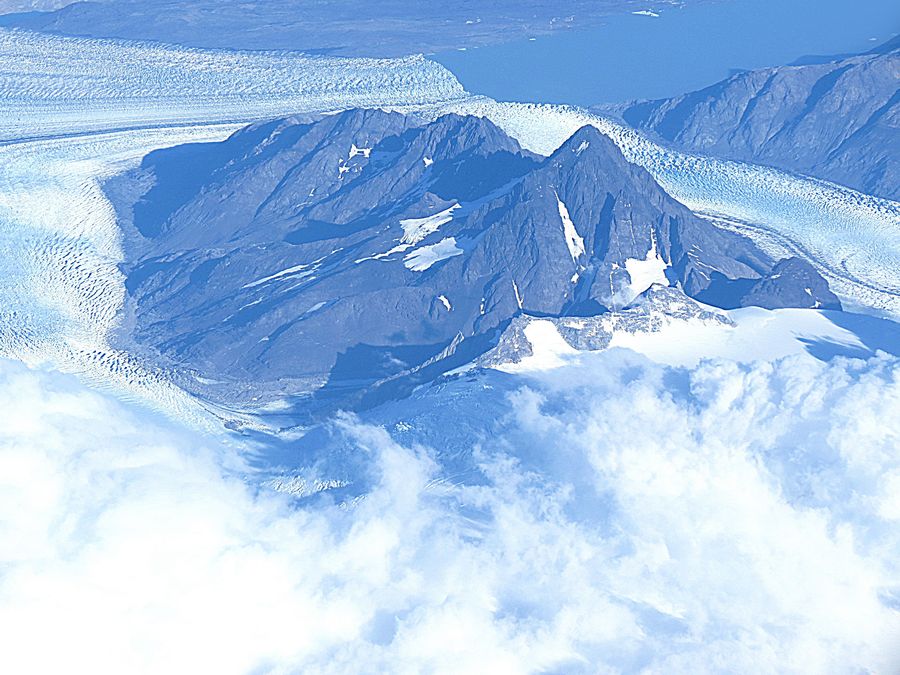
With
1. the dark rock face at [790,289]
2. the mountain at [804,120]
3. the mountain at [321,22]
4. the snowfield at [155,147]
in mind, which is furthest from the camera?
the mountain at [321,22]

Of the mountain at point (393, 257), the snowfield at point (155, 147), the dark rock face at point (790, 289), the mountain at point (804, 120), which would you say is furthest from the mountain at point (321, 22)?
the dark rock face at point (790, 289)

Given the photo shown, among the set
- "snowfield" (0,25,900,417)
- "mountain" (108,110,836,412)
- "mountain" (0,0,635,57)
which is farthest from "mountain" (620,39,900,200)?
"mountain" (0,0,635,57)

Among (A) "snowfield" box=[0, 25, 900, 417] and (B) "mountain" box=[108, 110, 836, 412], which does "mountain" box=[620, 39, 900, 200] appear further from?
(B) "mountain" box=[108, 110, 836, 412]

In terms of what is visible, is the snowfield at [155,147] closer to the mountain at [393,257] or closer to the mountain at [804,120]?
the mountain at [393,257]

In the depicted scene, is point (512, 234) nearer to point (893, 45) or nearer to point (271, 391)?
point (271, 391)

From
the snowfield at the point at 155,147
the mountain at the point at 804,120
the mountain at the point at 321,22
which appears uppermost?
the mountain at the point at 804,120

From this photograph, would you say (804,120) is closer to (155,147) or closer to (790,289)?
(790,289)
